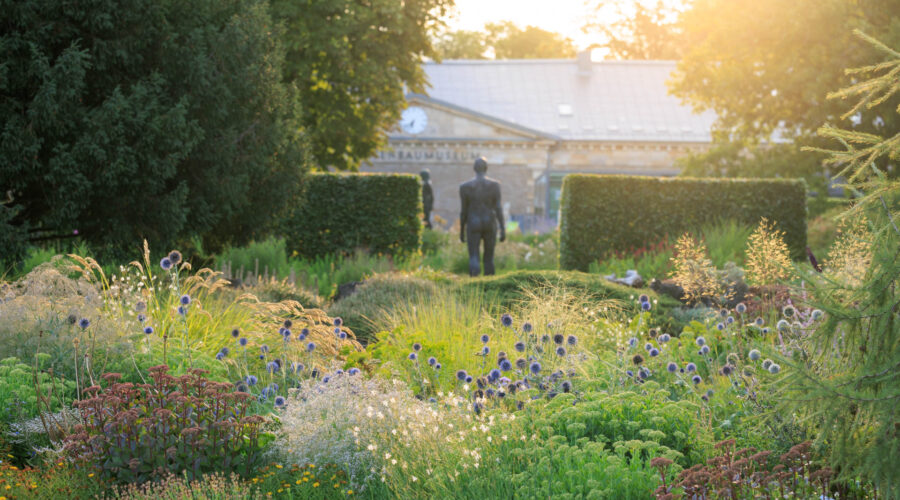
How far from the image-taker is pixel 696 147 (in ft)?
136

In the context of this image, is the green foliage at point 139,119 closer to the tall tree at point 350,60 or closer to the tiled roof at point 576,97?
the tall tree at point 350,60

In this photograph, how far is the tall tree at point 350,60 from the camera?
21.0 m

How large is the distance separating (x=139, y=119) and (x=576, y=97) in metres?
37.1

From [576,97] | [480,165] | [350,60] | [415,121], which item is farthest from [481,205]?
[576,97]

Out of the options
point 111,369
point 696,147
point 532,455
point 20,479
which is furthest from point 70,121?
point 696,147

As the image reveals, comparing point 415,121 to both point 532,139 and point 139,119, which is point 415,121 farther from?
point 139,119

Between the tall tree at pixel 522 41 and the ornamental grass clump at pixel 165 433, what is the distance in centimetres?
5228

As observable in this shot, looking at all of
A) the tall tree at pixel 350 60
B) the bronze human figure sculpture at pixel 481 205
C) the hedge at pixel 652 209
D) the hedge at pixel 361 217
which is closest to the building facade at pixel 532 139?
the tall tree at pixel 350 60

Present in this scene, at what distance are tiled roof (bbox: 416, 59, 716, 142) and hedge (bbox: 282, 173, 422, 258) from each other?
24582 mm

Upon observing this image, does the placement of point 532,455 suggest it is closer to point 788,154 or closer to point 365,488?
point 365,488

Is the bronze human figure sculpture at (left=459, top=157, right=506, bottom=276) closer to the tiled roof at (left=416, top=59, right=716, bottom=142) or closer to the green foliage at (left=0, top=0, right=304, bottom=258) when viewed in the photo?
the green foliage at (left=0, top=0, right=304, bottom=258)

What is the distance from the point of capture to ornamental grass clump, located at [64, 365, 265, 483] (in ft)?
14.5

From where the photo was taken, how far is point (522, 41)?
5534cm

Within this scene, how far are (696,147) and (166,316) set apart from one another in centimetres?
3794
